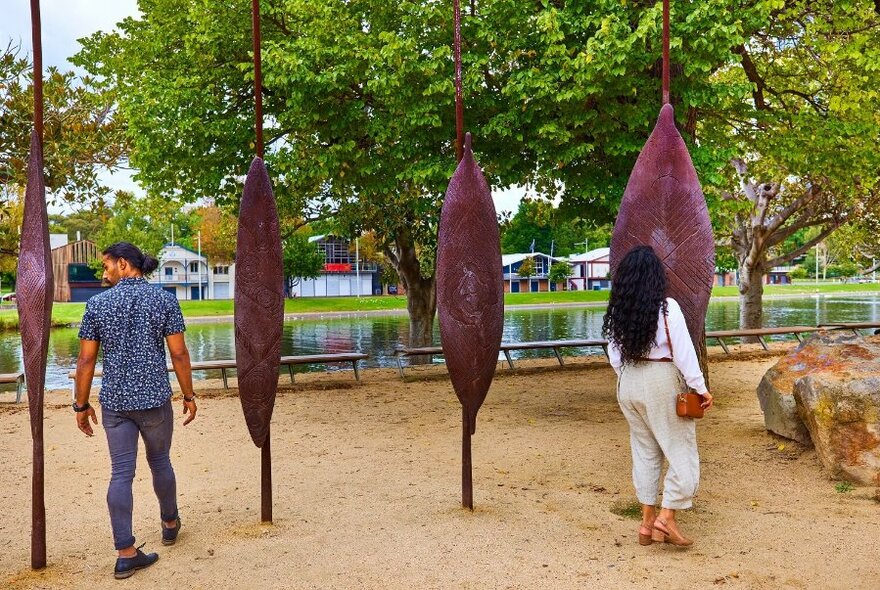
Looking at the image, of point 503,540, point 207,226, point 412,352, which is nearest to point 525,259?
point 207,226

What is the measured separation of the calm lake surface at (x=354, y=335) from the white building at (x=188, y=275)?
73.3ft

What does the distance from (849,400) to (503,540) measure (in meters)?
3.17

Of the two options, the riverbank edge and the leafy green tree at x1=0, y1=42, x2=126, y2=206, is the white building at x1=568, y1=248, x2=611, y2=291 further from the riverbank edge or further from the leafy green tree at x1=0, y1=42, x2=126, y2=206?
the leafy green tree at x1=0, y1=42, x2=126, y2=206

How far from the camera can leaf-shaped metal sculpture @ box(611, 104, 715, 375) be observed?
541cm

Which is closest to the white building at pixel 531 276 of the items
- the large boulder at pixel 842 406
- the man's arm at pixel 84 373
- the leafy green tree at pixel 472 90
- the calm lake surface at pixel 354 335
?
the calm lake surface at pixel 354 335

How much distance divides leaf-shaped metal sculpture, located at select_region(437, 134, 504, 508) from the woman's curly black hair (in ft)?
3.63

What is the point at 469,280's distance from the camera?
5.67 metres

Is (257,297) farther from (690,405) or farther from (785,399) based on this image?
(785,399)

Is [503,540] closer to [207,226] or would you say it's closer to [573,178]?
[573,178]

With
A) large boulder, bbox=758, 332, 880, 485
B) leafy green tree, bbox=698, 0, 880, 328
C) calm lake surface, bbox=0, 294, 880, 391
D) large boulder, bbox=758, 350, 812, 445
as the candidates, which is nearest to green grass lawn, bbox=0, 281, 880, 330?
calm lake surface, bbox=0, 294, 880, 391

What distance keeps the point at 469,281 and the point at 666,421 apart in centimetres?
179

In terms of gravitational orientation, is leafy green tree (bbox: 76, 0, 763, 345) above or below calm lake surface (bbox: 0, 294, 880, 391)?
above

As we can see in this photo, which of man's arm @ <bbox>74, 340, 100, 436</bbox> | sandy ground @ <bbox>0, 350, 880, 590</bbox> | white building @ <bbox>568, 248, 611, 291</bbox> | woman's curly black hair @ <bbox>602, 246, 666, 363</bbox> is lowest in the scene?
sandy ground @ <bbox>0, 350, 880, 590</bbox>

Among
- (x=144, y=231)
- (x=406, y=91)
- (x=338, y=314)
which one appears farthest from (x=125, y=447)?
(x=144, y=231)
